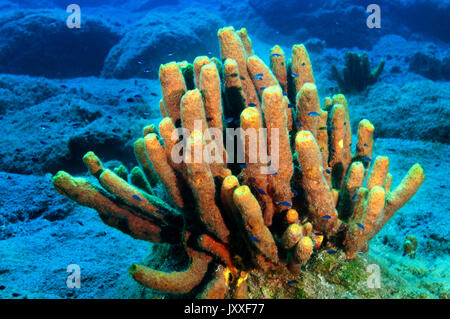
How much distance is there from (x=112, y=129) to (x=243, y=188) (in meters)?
5.68

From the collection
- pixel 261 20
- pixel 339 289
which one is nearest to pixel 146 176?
pixel 339 289

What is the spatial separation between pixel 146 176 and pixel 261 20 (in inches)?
903

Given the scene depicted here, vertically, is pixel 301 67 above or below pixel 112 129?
above

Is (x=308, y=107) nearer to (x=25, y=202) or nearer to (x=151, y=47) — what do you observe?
(x=25, y=202)

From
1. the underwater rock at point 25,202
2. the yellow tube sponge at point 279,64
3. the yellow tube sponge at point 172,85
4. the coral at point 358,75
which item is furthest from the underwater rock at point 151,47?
the yellow tube sponge at point 172,85

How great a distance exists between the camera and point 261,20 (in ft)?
72.4

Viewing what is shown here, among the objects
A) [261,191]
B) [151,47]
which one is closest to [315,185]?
[261,191]

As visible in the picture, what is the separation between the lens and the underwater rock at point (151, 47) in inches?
551

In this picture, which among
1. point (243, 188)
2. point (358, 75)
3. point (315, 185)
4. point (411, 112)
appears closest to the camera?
point (243, 188)

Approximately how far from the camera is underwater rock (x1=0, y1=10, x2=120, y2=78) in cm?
1398

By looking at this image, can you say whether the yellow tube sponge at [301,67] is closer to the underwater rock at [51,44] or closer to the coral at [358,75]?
the coral at [358,75]

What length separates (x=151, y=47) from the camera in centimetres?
1422

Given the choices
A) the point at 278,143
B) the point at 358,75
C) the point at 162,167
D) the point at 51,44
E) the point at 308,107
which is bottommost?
the point at 358,75

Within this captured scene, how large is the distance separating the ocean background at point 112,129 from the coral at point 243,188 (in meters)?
0.66
